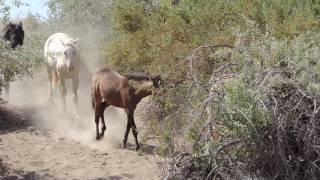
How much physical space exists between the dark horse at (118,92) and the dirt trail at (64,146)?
42 centimetres

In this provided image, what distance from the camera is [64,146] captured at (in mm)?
10555

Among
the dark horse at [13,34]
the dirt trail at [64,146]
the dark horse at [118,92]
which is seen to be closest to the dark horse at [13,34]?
the dark horse at [13,34]

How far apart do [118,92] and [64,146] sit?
4.80 ft

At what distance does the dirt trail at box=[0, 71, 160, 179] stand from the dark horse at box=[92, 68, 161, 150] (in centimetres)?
42

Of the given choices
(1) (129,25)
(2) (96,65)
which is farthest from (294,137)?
(2) (96,65)

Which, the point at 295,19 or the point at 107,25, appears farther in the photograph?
the point at 107,25

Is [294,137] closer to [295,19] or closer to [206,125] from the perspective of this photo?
[206,125]

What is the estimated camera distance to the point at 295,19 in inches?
370

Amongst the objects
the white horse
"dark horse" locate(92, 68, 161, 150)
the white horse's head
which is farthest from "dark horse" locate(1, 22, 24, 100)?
"dark horse" locate(92, 68, 161, 150)

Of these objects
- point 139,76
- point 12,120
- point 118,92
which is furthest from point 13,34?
point 139,76

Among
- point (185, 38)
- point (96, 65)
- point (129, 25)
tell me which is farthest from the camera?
point (96, 65)

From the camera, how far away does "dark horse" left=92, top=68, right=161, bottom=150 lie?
9.70 metres

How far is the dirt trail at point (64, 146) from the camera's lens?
355 inches

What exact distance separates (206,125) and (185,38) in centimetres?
489
